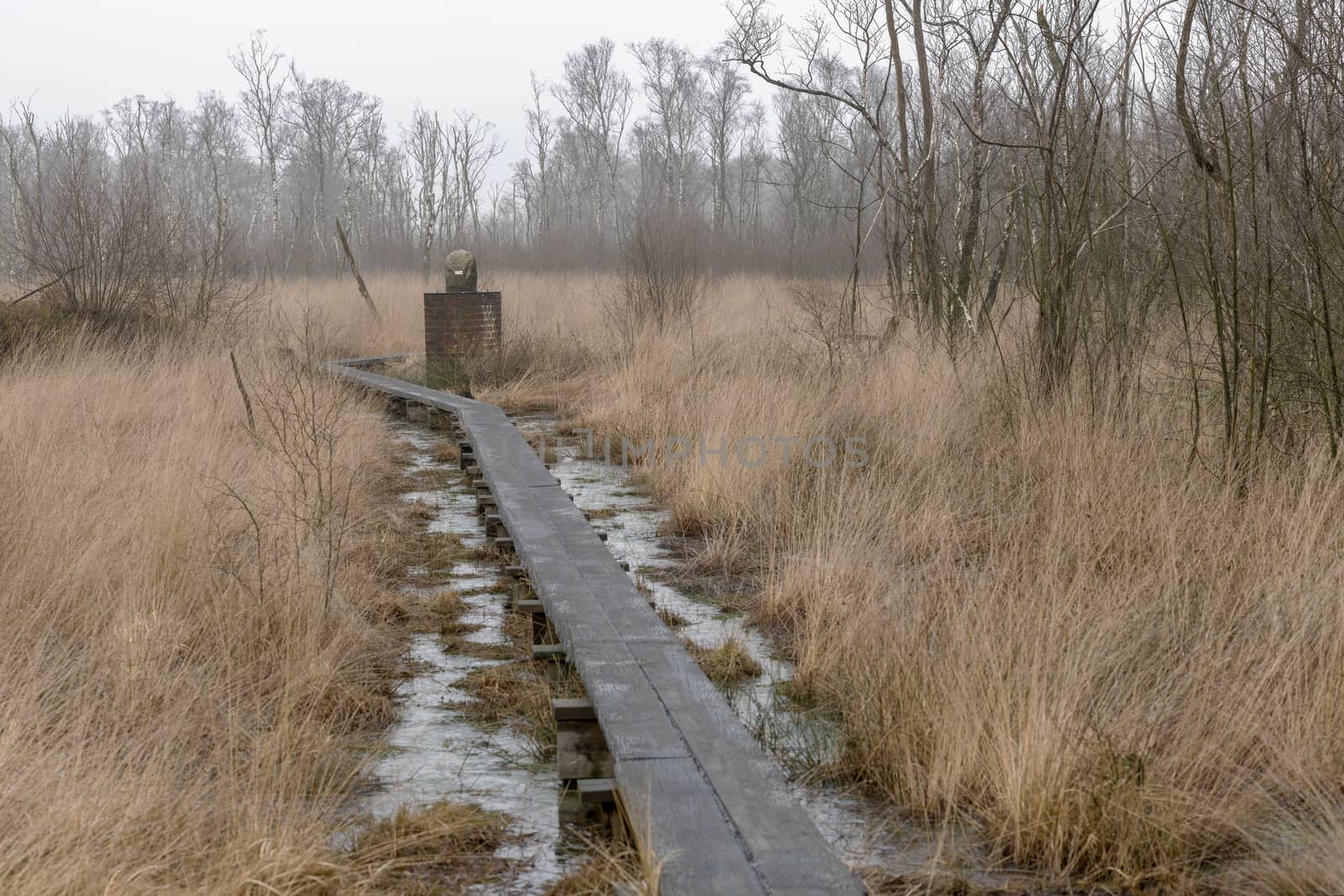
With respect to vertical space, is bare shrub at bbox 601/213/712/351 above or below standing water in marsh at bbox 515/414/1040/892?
above

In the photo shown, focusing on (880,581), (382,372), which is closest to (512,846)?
(880,581)

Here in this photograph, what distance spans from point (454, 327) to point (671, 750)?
916 cm

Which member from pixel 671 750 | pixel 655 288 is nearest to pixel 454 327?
pixel 655 288

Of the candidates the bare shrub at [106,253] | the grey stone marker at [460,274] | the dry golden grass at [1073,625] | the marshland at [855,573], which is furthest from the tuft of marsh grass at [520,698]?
the grey stone marker at [460,274]

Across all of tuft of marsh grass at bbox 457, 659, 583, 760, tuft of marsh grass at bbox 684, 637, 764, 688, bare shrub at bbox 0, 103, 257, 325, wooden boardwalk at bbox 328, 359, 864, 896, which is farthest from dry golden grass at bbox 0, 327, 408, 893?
bare shrub at bbox 0, 103, 257, 325

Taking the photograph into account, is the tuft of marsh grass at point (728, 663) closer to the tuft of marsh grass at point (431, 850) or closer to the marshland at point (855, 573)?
the marshland at point (855, 573)

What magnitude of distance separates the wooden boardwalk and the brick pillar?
22.1ft

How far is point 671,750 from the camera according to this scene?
3.05m

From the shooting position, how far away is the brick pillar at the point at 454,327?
38.5ft

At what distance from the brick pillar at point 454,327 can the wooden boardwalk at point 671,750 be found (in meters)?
6.75

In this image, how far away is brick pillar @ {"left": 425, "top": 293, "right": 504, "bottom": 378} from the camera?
11734mm

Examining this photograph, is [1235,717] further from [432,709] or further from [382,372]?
[382,372]

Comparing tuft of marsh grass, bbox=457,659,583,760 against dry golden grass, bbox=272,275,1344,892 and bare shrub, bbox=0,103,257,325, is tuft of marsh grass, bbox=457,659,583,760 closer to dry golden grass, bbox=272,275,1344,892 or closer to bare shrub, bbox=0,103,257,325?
dry golden grass, bbox=272,275,1344,892

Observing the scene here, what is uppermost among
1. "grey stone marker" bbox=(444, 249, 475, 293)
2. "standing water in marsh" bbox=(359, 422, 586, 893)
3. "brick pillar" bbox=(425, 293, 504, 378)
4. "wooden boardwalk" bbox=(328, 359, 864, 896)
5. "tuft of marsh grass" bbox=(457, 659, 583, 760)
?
"grey stone marker" bbox=(444, 249, 475, 293)
